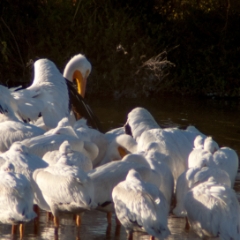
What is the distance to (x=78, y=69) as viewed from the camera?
11.4 m

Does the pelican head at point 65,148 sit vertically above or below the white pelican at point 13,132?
above

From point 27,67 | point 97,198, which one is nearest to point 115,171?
point 97,198

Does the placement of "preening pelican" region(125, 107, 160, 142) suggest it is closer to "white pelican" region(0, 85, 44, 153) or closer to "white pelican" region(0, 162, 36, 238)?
"white pelican" region(0, 85, 44, 153)

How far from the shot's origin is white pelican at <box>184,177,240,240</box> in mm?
6242

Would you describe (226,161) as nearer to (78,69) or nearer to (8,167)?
(8,167)

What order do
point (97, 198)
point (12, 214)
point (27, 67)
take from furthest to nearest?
point (27, 67) < point (97, 198) < point (12, 214)

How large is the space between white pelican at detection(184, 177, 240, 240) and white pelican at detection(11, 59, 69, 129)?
124 inches

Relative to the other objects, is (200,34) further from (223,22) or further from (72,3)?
(72,3)

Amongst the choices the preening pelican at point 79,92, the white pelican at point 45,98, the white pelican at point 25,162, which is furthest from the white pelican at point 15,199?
the preening pelican at point 79,92

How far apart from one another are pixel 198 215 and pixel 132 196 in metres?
0.59

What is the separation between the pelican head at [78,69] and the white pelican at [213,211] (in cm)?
508

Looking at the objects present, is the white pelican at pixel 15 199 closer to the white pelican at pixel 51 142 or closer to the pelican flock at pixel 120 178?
the pelican flock at pixel 120 178

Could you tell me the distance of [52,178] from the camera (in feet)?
21.2

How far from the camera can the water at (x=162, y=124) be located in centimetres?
686
